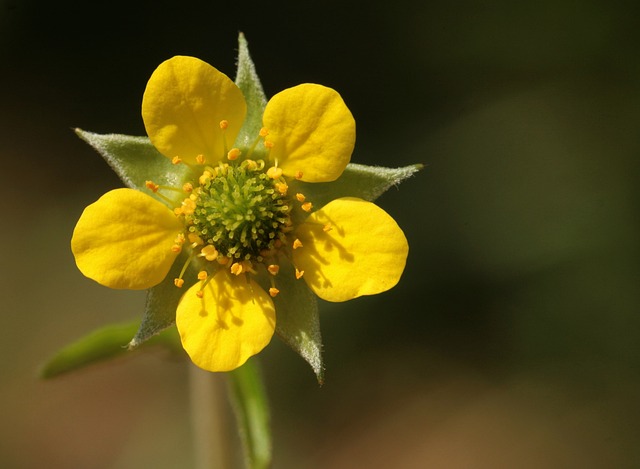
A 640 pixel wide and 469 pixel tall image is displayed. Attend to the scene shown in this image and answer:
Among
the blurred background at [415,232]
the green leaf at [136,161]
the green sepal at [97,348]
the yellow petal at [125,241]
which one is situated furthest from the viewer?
the blurred background at [415,232]

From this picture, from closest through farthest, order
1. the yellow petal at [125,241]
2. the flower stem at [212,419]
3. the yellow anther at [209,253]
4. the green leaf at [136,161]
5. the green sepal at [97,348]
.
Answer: the yellow petal at [125,241]
the green leaf at [136,161]
the yellow anther at [209,253]
the green sepal at [97,348]
the flower stem at [212,419]

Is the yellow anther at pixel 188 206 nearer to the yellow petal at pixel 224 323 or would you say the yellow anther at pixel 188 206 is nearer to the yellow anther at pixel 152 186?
the yellow anther at pixel 152 186

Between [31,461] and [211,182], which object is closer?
[211,182]

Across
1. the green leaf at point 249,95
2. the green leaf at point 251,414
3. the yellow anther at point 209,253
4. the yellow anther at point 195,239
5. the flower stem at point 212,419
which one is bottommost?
the flower stem at point 212,419

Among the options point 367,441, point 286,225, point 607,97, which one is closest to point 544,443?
point 367,441

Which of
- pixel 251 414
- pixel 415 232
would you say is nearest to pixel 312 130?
pixel 251 414

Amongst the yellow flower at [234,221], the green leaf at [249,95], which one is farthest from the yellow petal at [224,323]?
the green leaf at [249,95]

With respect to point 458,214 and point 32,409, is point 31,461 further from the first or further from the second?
point 458,214

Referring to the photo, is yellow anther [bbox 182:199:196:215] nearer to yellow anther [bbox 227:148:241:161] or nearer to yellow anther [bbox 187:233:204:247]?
yellow anther [bbox 187:233:204:247]
